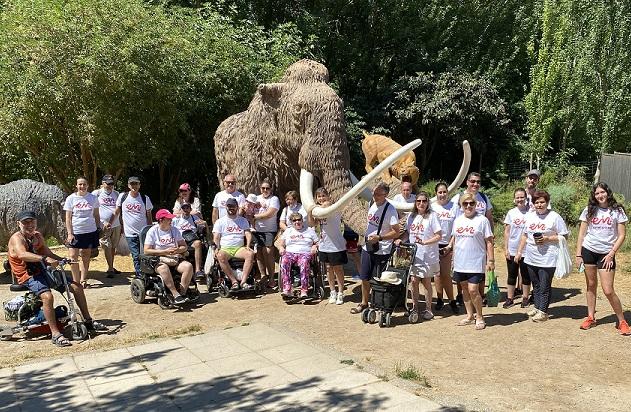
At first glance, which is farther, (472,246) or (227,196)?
(227,196)

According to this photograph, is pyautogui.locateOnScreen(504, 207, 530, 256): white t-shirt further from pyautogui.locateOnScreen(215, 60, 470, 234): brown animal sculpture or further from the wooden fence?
the wooden fence

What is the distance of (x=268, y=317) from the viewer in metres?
7.23

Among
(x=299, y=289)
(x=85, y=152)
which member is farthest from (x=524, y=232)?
(x=85, y=152)

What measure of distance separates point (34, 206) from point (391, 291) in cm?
592

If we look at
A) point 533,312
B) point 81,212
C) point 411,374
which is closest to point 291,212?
point 81,212

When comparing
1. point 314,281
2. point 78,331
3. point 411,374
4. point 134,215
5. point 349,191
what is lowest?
point 411,374

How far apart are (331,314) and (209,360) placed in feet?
6.45

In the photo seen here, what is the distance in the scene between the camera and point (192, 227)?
863 cm

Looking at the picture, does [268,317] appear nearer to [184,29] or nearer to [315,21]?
[184,29]

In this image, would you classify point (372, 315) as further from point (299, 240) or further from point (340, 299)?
point (299, 240)

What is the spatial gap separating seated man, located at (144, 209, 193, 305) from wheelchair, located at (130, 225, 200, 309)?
7 centimetres

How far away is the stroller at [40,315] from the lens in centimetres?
640

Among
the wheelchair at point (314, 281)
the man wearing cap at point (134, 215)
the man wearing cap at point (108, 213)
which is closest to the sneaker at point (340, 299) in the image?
the wheelchair at point (314, 281)

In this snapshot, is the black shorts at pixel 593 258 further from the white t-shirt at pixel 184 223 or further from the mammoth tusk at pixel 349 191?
the white t-shirt at pixel 184 223
